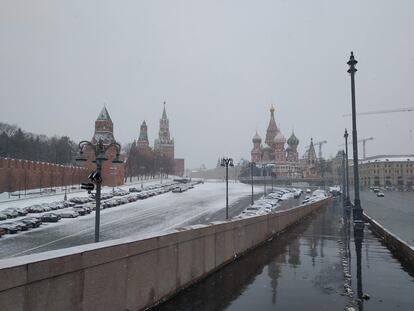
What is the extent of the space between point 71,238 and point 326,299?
34.0 m

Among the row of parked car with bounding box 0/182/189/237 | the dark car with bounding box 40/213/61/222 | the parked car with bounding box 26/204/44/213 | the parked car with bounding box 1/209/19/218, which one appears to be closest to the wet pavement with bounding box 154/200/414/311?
the row of parked car with bounding box 0/182/189/237

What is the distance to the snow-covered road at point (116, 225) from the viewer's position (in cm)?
3584

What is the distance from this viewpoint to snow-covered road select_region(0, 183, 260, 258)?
3584 cm

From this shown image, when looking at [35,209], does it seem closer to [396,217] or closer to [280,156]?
[396,217]

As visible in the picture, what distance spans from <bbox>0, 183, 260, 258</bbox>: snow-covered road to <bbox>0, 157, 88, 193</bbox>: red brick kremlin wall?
24356 millimetres

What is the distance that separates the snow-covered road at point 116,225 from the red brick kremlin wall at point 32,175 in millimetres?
24356

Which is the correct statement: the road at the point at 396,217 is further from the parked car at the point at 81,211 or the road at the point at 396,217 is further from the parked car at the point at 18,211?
the parked car at the point at 18,211

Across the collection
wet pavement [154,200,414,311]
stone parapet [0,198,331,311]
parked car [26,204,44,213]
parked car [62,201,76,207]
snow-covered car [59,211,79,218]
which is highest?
stone parapet [0,198,331,311]

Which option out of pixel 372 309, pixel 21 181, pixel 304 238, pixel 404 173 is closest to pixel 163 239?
pixel 372 309

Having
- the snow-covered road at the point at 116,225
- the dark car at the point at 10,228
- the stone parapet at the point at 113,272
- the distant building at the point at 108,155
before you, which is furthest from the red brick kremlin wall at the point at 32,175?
the stone parapet at the point at 113,272

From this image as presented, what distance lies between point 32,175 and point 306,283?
282 ft

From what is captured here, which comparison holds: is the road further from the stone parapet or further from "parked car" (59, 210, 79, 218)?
"parked car" (59, 210, 79, 218)

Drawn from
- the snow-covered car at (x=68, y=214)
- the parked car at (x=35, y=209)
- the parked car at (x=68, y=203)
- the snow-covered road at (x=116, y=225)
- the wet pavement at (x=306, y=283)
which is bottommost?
the snow-covered road at (x=116, y=225)

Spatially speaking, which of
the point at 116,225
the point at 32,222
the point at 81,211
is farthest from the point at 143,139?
the point at 32,222
